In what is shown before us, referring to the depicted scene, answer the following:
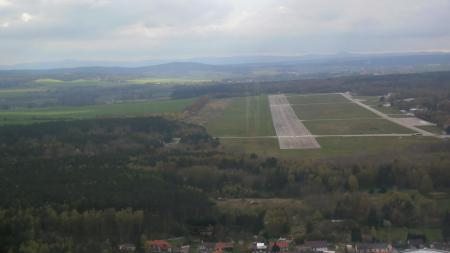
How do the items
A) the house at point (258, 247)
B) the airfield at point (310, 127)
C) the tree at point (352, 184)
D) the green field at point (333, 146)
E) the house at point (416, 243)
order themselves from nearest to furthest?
the house at point (258, 247)
the house at point (416, 243)
the tree at point (352, 184)
the green field at point (333, 146)
the airfield at point (310, 127)

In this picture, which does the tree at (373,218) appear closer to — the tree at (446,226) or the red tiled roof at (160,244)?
the tree at (446,226)

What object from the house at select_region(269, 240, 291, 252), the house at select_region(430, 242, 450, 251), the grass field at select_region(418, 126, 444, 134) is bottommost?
the house at select_region(430, 242, 450, 251)

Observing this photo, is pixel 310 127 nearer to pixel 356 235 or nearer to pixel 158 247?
pixel 356 235

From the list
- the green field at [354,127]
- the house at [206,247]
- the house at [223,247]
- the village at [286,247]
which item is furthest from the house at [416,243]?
the green field at [354,127]

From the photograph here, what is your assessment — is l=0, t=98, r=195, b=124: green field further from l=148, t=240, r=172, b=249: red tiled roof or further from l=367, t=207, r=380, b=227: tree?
l=367, t=207, r=380, b=227: tree

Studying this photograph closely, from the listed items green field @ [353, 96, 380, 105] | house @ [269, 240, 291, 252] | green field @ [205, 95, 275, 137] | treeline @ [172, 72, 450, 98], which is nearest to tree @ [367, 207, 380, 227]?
house @ [269, 240, 291, 252]
